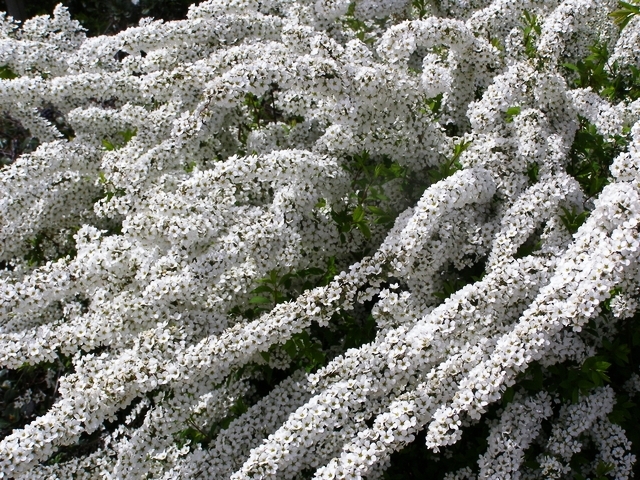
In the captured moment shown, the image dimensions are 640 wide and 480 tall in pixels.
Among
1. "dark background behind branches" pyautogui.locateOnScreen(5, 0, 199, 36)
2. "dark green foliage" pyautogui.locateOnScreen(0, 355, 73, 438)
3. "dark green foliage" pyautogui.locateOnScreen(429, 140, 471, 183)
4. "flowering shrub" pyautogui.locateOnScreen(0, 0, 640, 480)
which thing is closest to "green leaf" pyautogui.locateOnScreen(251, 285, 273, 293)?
"flowering shrub" pyautogui.locateOnScreen(0, 0, 640, 480)

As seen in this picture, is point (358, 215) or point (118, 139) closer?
point (358, 215)

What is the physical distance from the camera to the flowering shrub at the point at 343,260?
3.33 m

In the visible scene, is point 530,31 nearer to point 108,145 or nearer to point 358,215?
point 358,215

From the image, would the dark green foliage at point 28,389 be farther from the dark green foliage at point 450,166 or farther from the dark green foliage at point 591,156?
the dark green foliage at point 591,156

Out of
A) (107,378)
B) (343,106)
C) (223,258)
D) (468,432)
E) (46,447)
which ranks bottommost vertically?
(468,432)

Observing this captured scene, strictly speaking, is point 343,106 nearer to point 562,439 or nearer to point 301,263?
point 301,263

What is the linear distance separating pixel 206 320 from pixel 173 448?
0.80 meters

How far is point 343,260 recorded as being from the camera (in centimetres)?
454

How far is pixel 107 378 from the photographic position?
3512mm

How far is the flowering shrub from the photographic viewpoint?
3.33 m

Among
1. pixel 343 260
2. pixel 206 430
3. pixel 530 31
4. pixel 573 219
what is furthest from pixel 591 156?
pixel 206 430

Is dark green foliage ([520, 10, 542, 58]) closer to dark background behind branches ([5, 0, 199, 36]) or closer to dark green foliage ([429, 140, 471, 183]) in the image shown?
dark green foliage ([429, 140, 471, 183])

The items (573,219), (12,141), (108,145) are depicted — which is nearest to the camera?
(573,219)

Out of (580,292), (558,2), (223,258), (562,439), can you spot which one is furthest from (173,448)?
(558,2)
